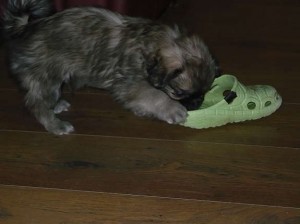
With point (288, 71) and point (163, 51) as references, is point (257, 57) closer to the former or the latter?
point (288, 71)

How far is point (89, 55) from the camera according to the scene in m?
2.11

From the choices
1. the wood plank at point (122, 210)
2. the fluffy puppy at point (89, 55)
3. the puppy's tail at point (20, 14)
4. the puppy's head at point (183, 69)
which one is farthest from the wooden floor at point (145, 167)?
the puppy's tail at point (20, 14)

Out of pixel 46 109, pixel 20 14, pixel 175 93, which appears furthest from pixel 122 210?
pixel 20 14

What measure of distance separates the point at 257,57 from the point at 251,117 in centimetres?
76

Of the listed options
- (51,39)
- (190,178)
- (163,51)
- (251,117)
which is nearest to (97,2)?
(51,39)

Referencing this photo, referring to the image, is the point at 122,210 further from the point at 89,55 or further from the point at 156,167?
the point at 89,55

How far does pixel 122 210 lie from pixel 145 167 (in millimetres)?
262

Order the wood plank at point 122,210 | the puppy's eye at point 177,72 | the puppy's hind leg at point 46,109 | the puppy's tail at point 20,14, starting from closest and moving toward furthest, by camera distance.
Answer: the wood plank at point 122,210
the puppy's eye at point 177,72
the puppy's tail at point 20,14
the puppy's hind leg at point 46,109

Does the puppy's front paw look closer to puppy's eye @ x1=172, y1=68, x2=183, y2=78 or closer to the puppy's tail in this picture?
puppy's eye @ x1=172, y1=68, x2=183, y2=78

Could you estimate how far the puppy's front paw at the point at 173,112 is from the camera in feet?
6.86

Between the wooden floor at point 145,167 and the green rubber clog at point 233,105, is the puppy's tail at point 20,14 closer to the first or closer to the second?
the wooden floor at point 145,167

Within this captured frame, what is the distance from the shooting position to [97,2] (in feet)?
8.84

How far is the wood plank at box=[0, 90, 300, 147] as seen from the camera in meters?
2.10

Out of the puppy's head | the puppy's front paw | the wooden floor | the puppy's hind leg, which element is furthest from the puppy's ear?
the puppy's hind leg
